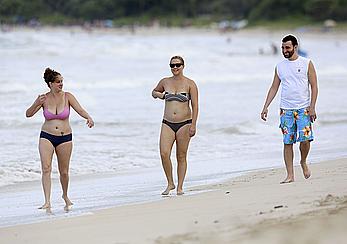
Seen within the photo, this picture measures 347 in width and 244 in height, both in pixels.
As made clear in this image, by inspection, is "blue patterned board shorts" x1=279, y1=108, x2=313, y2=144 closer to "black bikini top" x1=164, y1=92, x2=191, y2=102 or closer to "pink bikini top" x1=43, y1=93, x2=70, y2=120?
"black bikini top" x1=164, y1=92, x2=191, y2=102

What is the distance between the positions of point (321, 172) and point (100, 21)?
108 meters

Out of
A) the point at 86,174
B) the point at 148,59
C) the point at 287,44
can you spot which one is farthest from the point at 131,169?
the point at 148,59

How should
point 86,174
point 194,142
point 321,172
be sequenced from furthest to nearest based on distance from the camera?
point 194,142 < point 86,174 < point 321,172

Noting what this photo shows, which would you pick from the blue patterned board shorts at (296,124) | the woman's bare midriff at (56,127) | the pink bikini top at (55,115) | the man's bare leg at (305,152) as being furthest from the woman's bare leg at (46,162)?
the man's bare leg at (305,152)

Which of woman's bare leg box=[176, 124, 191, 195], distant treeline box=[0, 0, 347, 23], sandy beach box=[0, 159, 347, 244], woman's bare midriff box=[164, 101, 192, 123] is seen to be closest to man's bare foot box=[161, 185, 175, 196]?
woman's bare leg box=[176, 124, 191, 195]

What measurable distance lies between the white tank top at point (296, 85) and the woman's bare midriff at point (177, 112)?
99 centimetres

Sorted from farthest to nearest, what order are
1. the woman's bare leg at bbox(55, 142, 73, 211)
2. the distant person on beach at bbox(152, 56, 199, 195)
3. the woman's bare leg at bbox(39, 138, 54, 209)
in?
the distant person on beach at bbox(152, 56, 199, 195) → the woman's bare leg at bbox(55, 142, 73, 211) → the woman's bare leg at bbox(39, 138, 54, 209)

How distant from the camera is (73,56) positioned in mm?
47625

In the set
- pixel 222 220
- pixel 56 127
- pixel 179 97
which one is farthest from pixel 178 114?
pixel 222 220

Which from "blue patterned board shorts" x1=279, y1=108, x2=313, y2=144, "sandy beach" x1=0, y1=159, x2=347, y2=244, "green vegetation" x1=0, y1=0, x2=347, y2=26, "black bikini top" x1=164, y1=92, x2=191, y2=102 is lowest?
"sandy beach" x1=0, y1=159, x2=347, y2=244

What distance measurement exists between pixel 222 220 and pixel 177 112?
2.54 meters

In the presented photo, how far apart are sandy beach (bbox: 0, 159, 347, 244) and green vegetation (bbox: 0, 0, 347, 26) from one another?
3430 inches

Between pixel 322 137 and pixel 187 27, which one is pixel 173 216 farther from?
pixel 187 27

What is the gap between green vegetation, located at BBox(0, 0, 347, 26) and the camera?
94.7 m
